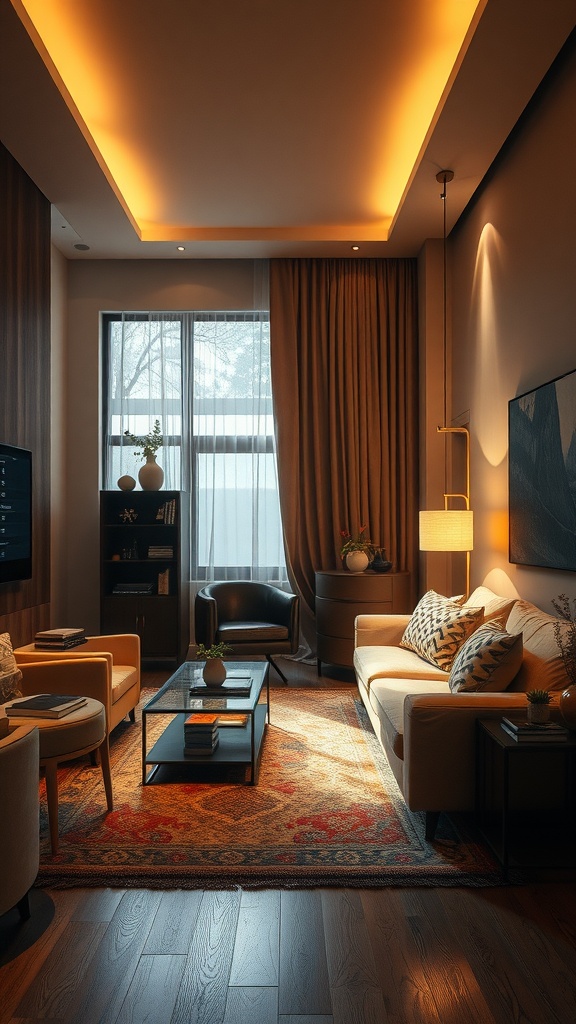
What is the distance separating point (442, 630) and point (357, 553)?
1.73m

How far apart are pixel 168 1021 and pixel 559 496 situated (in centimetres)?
253

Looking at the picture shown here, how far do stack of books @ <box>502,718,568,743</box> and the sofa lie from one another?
5.2 inches

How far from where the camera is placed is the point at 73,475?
638 cm

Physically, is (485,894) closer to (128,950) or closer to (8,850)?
(128,950)

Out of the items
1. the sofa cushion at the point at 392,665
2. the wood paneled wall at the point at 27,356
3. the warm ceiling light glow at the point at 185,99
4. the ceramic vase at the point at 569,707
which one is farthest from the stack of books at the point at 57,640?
the warm ceiling light glow at the point at 185,99

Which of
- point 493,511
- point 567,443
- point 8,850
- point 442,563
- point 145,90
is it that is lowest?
point 8,850

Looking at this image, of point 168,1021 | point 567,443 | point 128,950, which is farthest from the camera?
point 567,443

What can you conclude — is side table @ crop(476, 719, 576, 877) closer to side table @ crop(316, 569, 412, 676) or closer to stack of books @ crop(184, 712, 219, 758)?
stack of books @ crop(184, 712, 219, 758)

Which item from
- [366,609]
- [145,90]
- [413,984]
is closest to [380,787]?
[413,984]

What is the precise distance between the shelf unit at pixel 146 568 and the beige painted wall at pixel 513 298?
239 cm

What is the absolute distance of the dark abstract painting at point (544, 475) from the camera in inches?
127

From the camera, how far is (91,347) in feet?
20.9

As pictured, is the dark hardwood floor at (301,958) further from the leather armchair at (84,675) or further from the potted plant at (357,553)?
the potted plant at (357,553)

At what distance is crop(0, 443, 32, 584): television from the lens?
13.2 ft
